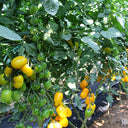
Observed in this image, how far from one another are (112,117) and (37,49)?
6.17 ft

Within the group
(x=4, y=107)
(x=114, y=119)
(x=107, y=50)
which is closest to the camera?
(x=4, y=107)

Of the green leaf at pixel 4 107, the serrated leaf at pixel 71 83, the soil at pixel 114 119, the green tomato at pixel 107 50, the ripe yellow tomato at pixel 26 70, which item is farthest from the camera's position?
the soil at pixel 114 119

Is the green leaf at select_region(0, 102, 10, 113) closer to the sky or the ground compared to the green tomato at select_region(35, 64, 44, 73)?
closer to the ground

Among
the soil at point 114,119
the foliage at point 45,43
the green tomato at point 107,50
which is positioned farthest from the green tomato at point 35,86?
the soil at point 114,119

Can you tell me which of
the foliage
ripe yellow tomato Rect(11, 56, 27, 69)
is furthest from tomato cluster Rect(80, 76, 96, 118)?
ripe yellow tomato Rect(11, 56, 27, 69)

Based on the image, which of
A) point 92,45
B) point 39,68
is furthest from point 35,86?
point 92,45

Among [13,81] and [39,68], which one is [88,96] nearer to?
[39,68]

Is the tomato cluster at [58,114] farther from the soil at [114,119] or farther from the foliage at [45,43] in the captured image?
the soil at [114,119]

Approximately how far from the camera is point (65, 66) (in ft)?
3.50

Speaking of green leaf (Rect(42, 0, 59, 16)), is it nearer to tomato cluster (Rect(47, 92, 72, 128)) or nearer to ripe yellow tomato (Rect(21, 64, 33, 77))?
ripe yellow tomato (Rect(21, 64, 33, 77))

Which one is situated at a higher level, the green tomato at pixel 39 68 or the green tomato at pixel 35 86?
the green tomato at pixel 39 68

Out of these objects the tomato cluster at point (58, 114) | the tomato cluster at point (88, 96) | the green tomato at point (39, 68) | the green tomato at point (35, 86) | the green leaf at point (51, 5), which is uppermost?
the green leaf at point (51, 5)

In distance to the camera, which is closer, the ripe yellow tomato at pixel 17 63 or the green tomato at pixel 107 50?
the ripe yellow tomato at pixel 17 63

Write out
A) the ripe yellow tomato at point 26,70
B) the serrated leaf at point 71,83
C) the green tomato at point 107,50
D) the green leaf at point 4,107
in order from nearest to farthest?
the green leaf at point 4,107
the ripe yellow tomato at point 26,70
the serrated leaf at point 71,83
the green tomato at point 107,50
